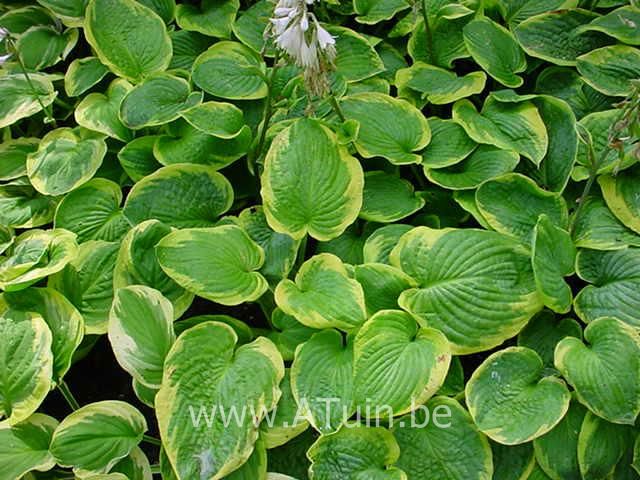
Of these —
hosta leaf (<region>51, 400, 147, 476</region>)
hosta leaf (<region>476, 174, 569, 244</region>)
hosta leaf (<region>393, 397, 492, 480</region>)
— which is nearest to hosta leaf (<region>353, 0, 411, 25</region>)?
hosta leaf (<region>476, 174, 569, 244</region>)

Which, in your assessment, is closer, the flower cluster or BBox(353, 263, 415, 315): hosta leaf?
the flower cluster

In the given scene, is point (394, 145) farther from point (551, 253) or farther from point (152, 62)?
point (152, 62)

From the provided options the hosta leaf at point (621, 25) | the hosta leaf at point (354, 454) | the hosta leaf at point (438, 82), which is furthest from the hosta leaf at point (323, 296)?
the hosta leaf at point (621, 25)

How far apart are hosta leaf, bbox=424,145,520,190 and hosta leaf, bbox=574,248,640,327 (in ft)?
0.81

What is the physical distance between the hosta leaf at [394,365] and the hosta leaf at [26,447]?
0.57 m

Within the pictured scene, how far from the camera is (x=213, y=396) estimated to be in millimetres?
1222

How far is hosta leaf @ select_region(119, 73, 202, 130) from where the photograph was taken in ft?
5.27

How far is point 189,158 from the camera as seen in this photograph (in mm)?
1583

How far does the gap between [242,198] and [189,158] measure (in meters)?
0.17

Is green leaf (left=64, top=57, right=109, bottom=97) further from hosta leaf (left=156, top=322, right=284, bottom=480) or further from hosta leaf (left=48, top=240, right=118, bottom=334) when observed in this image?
hosta leaf (left=156, top=322, right=284, bottom=480)

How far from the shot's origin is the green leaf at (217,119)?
1543mm

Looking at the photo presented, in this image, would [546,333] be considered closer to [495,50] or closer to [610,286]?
[610,286]

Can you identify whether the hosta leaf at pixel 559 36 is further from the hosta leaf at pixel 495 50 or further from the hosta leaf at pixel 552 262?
the hosta leaf at pixel 552 262

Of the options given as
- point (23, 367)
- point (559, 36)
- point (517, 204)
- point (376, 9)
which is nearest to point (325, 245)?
point (517, 204)
